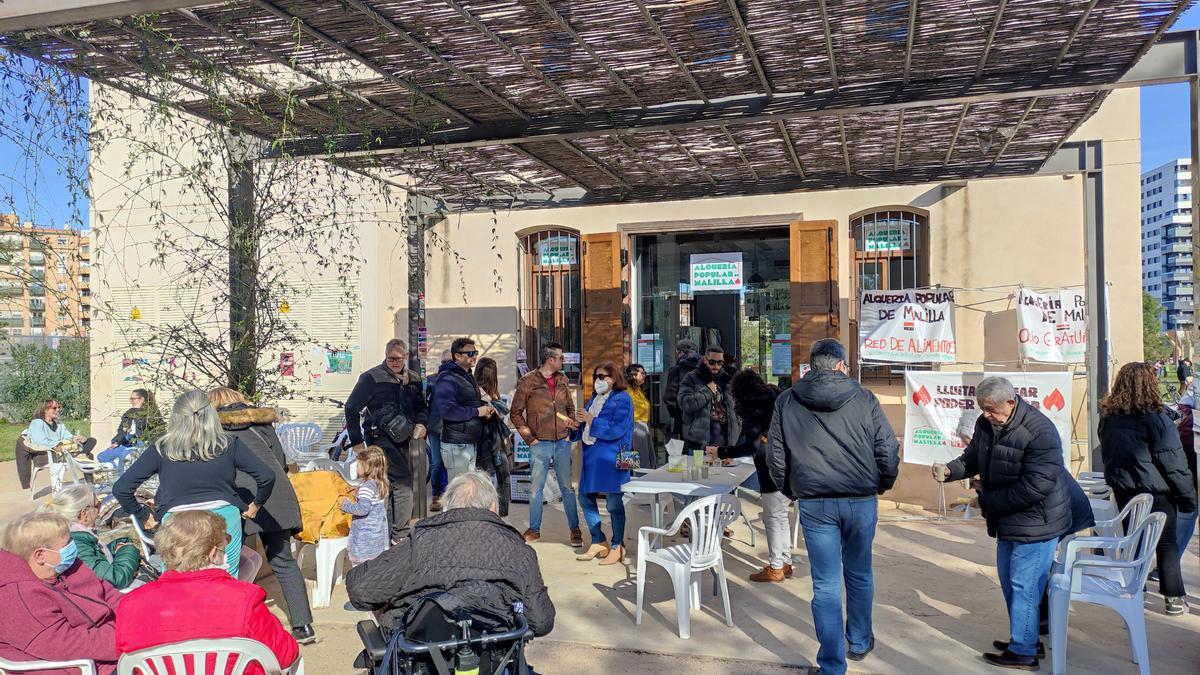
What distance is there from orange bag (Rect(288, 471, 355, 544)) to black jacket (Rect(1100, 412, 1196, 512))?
479 centimetres

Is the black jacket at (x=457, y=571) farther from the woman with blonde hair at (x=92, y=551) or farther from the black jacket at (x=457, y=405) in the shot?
Result: the black jacket at (x=457, y=405)

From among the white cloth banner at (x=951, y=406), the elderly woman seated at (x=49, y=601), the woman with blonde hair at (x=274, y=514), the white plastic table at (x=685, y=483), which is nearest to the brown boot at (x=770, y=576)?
the white plastic table at (x=685, y=483)

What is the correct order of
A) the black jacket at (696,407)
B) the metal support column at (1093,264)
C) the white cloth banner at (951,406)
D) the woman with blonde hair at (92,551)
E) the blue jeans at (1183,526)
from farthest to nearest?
the white cloth banner at (951,406) < the metal support column at (1093,264) < the black jacket at (696,407) < the blue jeans at (1183,526) < the woman with blonde hair at (92,551)

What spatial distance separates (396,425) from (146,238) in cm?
776

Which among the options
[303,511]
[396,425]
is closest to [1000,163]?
[396,425]

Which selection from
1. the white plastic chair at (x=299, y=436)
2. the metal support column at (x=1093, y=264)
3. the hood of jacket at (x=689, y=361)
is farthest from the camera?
the white plastic chair at (x=299, y=436)

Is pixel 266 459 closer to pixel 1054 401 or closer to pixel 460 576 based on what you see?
pixel 460 576

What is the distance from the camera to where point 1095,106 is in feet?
19.6

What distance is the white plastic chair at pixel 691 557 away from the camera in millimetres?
4938

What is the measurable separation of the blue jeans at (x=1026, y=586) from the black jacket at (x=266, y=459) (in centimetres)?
384

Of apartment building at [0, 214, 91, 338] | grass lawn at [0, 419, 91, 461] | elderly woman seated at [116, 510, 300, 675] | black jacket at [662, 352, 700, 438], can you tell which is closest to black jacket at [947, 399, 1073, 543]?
elderly woman seated at [116, 510, 300, 675]

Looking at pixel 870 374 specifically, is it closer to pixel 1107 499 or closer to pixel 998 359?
pixel 998 359

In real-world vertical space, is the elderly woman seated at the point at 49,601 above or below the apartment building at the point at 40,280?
below

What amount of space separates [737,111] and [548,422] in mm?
2788
